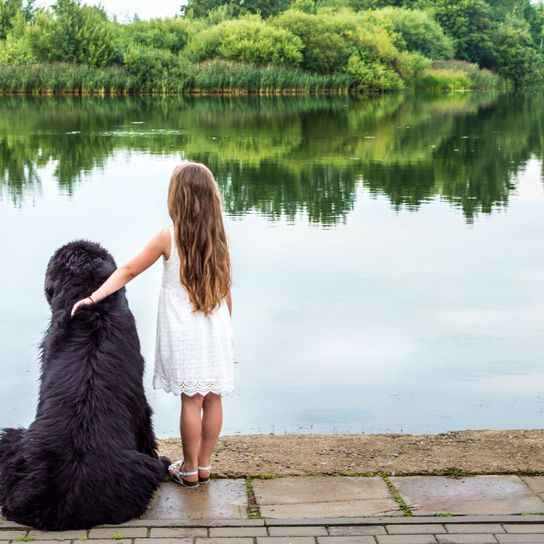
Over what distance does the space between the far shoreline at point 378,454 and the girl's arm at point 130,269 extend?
83 centimetres

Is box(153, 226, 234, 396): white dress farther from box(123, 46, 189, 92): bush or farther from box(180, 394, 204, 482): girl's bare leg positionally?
box(123, 46, 189, 92): bush

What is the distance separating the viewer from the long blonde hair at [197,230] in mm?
3730

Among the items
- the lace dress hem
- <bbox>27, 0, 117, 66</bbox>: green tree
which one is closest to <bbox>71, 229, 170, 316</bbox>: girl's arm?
the lace dress hem

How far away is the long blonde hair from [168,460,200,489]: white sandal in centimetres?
58

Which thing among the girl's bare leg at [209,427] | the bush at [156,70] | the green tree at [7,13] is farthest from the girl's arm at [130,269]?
the green tree at [7,13]

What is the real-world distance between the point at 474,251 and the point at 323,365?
177 inches

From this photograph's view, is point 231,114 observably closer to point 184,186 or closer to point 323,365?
Answer: point 323,365

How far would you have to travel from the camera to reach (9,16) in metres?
56.6

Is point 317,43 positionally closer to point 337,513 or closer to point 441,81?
point 441,81

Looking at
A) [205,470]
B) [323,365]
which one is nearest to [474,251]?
[323,365]

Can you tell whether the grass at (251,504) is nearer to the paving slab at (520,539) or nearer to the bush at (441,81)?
the paving slab at (520,539)

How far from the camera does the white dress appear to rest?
3783 millimetres

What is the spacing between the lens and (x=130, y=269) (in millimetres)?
3678

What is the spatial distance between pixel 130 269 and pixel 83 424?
21.8 inches
